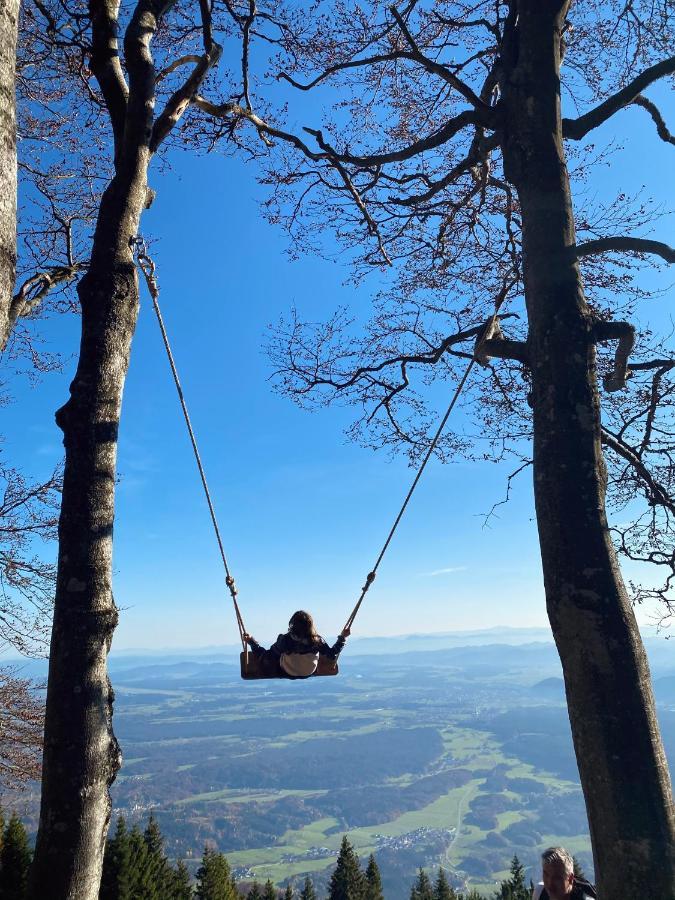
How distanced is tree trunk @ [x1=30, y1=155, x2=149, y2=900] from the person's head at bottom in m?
2.34

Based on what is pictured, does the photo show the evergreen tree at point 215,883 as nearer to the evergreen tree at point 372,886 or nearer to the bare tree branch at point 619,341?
the evergreen tree at point 372,886

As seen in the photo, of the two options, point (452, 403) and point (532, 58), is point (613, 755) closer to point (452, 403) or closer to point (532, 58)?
point (452, 403)

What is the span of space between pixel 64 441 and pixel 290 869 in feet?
307

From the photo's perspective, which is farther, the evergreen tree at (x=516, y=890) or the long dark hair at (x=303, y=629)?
the evergreen tree at (x=516, y=890)

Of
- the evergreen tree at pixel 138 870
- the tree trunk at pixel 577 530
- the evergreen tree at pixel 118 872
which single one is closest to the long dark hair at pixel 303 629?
the tree trunk at pixel 577 530

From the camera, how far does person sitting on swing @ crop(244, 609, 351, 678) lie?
4.43 m

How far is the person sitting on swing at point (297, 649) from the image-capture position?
14.5ft

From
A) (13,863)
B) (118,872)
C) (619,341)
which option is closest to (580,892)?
(619,341)

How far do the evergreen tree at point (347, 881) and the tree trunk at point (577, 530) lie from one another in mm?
26527

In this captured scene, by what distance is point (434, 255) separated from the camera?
6000 mm

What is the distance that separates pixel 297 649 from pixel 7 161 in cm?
359

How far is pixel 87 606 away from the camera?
2.48m

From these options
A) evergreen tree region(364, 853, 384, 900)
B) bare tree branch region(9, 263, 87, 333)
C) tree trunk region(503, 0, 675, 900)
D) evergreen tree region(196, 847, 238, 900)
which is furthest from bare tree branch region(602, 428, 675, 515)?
evergreen tree region(364, 853, 384, 900)

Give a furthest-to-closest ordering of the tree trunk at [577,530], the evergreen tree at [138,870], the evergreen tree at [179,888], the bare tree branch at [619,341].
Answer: the evergreen tree at [179,888] → the evergreen tree at [138,870] → the bare tree branch at [619,341] → the tree trunk at [577,530]
